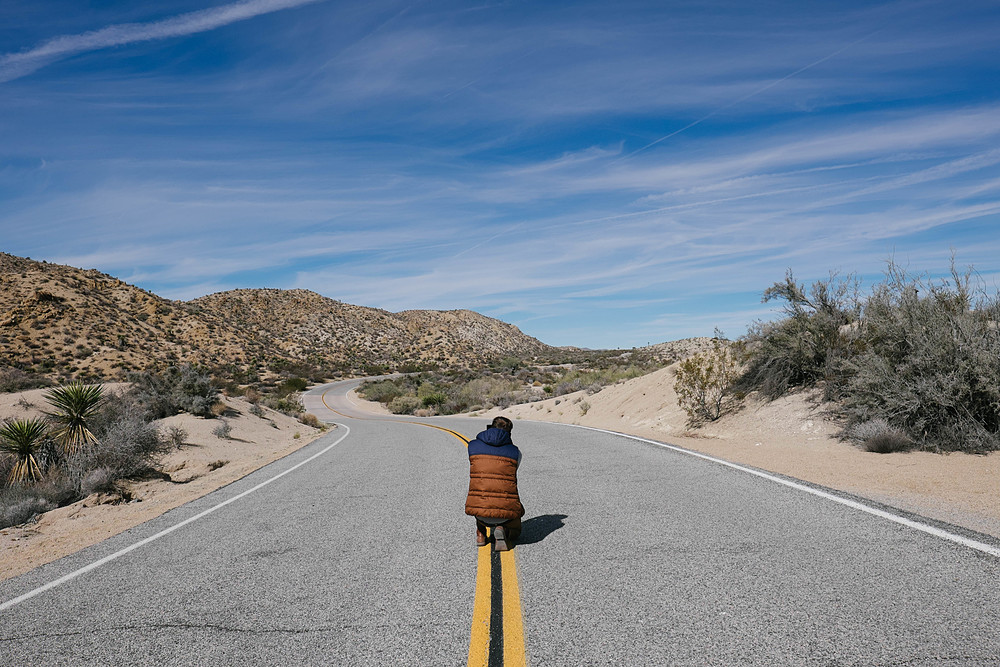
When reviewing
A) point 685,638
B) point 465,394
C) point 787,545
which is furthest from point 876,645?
point 465,394

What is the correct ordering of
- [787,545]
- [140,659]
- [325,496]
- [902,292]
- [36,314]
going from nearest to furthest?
[140,659] < [787,545] < [325,496] < [902,292] < [36,314]

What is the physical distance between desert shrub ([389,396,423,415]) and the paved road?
3738 cm

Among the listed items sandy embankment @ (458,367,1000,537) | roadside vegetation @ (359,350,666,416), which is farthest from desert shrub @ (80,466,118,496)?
roadside vegetation @ (359,350,666,416)

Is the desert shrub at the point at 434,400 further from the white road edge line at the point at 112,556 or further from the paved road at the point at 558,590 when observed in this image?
the paved road at the point at 558,590

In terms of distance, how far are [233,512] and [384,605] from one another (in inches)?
189

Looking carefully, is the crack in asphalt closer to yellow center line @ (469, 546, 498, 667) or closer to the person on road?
yellow center line @ (469, 546, 498, 667)

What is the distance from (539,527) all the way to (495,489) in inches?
40.7

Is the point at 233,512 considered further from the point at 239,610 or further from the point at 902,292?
the point at 902,292

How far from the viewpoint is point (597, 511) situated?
23.7 feet

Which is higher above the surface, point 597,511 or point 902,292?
point 902,292

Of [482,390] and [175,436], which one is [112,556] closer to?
[175,436]

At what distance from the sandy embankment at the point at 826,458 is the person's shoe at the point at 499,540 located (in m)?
4.47

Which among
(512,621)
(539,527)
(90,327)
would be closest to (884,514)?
(539,527)

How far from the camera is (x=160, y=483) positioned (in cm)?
1373
